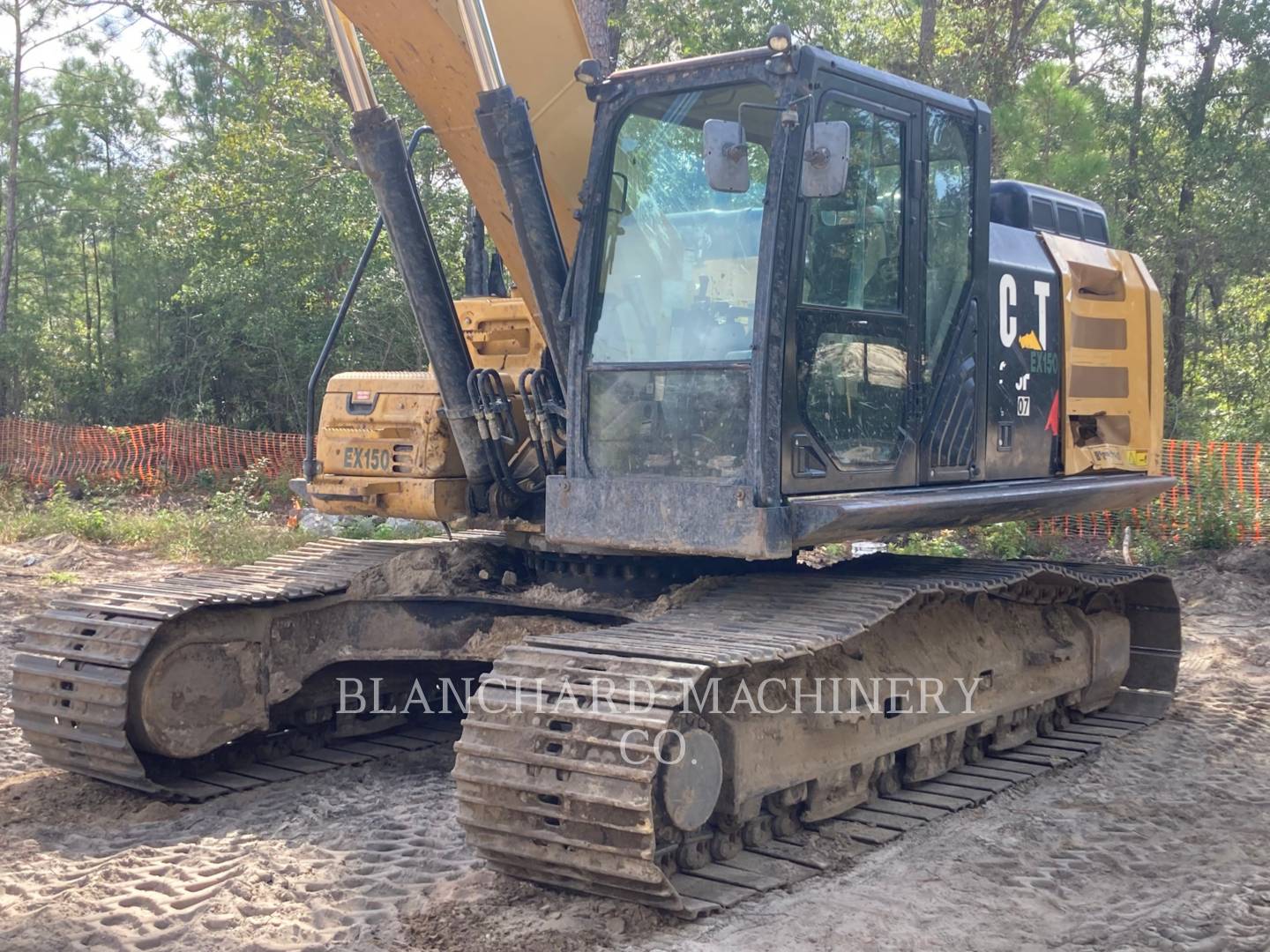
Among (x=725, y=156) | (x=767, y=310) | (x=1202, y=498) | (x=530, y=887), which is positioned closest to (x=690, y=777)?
(x=530, y=887)

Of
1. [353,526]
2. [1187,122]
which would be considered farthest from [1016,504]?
[1187,122]

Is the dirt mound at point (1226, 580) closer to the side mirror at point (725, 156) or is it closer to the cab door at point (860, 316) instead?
the cab door at point (860, 316)

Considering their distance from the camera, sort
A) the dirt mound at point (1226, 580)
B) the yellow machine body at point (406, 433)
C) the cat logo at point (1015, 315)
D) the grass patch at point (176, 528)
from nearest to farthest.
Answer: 1. the yellow machine body at point (406, 433)
2. the cat logo at point (1015, 315)
3. the dirt mound at point (1226, 580)
4. the grass patch at point (176, 528)

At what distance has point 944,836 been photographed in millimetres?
5172

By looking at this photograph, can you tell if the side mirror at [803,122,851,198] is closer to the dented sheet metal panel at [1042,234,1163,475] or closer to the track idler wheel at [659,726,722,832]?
the track idler wheel at [659,726,722,832]

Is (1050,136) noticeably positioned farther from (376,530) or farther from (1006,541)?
(376,530)

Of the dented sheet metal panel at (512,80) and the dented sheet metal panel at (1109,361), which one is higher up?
the dented sheet metal panel at (512,80)

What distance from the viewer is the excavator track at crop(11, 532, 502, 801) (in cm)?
558

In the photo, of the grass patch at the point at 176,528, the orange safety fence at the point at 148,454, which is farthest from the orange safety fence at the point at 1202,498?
the orange safety fence at the point at 148,454

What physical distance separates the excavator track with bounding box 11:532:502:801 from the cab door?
78.4 inches

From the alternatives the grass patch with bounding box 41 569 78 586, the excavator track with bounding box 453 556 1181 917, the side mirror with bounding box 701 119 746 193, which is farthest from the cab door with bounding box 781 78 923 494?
the grass patch with bounding box 41 569 78 586

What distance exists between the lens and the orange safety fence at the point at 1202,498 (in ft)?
40.4

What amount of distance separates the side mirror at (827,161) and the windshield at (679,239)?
221mm

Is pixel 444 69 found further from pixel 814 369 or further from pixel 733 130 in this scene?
pixel 814 369
